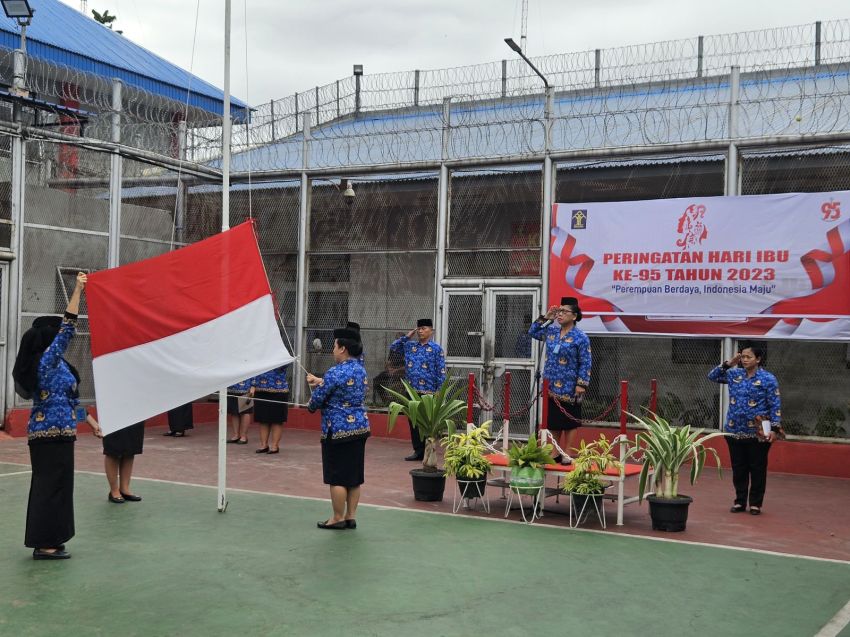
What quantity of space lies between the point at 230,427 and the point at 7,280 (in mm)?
3544

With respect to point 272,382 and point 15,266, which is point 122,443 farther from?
point 15,266

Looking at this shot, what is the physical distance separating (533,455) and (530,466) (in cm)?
10

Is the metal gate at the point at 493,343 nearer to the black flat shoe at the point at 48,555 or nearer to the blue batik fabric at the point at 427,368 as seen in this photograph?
the blue batik fabric at the point at 427,368

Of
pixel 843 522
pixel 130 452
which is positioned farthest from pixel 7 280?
pixel 843 522

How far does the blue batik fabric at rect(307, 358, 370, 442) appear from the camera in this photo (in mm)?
7141

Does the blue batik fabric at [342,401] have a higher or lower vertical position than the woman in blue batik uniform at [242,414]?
higher

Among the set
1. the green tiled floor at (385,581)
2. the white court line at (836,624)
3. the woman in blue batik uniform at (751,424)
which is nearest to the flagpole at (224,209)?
the green tiled floor at (385,581)

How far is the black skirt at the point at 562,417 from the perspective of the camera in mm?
9109

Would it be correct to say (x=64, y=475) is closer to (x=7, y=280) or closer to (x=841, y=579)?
(x=841, y=579)

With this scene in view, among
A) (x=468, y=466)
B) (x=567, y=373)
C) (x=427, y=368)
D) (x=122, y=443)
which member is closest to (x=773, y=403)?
(x=567, y=373)

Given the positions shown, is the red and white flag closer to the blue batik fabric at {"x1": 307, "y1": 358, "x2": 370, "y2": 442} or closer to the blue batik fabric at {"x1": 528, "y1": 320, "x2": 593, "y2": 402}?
the blue batik fabric at {"x1": 307, "y1": 358, "x2": 370, "y2": 442}

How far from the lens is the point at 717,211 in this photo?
11406 millimetres

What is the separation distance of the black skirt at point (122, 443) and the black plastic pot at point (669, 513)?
14.2 feet

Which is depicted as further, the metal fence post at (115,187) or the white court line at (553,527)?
the metal fence post at (115,187)
